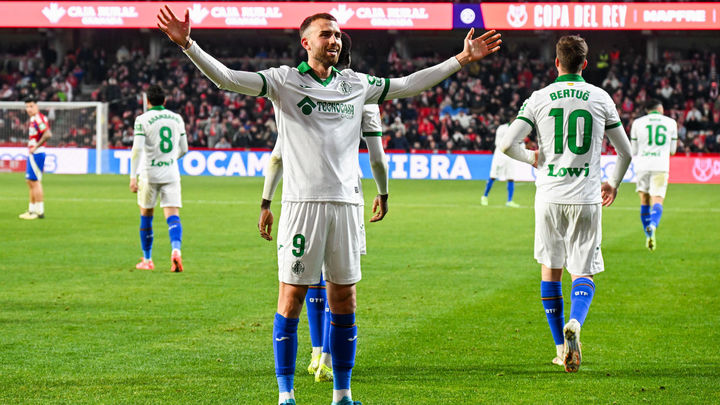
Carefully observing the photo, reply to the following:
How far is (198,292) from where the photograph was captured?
9797 mm

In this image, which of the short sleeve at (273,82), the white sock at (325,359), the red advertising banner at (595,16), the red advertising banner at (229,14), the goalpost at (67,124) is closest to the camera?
the short sleeve at (273,82)

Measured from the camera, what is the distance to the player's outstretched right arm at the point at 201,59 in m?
4.80

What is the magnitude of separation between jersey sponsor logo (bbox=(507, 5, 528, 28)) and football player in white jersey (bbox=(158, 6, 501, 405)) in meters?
33.1

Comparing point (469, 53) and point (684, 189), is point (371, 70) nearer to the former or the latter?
point (684, 189)

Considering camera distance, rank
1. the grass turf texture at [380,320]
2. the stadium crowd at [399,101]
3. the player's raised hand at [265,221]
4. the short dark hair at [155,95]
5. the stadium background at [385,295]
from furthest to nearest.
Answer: the stadium crowd at [399,101]
the short dark hair at [155,95]
the stadium background at [385,295]
the grass turf texture at [380,320]
the player's raised hand at [265,221]

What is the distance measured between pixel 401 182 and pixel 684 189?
26.5ft

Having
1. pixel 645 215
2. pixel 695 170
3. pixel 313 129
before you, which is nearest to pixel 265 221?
pixel 313 129

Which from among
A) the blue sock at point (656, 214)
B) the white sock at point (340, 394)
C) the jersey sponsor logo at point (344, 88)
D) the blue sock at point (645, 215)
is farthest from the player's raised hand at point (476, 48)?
the blue sock at point (656, 214)

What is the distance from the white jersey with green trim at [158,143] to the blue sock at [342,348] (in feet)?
21.4

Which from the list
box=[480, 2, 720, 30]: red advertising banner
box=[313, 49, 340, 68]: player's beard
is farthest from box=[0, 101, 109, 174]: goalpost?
box=[313, 49, 340, 68]: player's beard

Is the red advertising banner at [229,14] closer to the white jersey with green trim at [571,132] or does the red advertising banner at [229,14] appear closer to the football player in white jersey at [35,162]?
the football player in white jersey at [35,162]

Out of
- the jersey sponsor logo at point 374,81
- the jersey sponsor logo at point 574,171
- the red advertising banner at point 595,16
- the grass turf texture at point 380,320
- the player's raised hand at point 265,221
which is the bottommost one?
the grass turf texture at point 380,320

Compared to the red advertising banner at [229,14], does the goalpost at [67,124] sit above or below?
below

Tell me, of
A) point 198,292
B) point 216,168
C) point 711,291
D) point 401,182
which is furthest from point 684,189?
point 198,292
